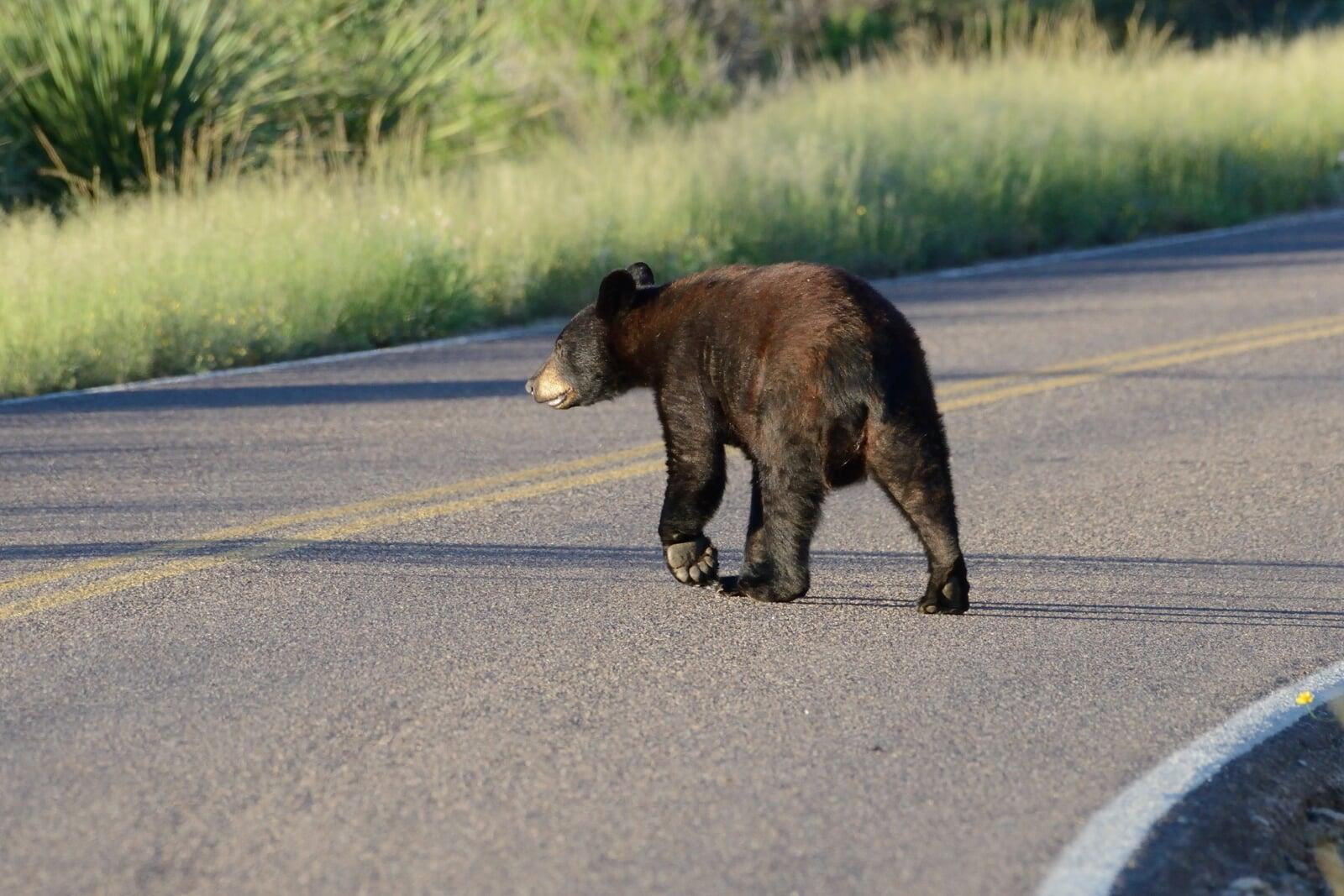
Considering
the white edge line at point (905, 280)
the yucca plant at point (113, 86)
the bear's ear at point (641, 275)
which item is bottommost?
the white edge line at point (905, 280)

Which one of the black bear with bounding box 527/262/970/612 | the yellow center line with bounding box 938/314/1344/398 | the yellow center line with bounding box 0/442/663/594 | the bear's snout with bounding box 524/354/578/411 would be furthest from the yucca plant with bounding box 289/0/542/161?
the black bear with bounding box 527/262/970/612

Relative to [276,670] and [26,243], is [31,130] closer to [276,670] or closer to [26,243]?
[26,243]

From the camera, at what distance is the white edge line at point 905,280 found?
1052 centimetres

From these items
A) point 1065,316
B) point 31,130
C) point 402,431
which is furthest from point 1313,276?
point 31,130

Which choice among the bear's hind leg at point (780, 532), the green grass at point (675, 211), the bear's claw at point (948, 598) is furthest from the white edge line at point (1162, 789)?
the green grass at point (675, 211)

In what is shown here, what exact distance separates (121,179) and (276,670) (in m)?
11.7

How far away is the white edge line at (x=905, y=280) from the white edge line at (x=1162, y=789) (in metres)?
6.76

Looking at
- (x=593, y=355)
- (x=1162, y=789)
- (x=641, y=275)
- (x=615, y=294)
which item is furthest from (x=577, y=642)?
(x=1162, y=789)

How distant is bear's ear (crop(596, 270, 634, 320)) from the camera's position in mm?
6500

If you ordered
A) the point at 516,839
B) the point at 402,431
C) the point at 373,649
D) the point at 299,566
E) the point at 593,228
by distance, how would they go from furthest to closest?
the point at 593,228
the point at 402,431
the point at 299,566
the point at 373,649
the point at 516,839

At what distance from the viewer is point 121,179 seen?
53.9ft

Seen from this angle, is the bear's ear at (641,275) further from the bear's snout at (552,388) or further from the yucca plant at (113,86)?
the yucca plant at (113,86)

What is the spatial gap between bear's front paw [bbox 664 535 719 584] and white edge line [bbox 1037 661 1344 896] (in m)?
1.84

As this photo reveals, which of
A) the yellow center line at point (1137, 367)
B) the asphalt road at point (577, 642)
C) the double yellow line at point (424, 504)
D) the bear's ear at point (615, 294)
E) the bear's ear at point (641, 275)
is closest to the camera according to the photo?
the asphalt road at point (577, 642)
